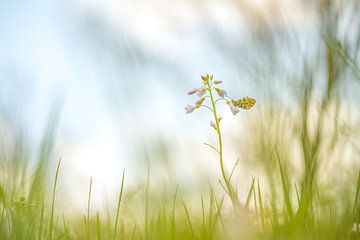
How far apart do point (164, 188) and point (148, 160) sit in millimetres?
113

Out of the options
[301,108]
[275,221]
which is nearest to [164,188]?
[275,221]

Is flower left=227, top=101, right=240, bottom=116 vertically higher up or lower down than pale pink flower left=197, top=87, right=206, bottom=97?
lower down

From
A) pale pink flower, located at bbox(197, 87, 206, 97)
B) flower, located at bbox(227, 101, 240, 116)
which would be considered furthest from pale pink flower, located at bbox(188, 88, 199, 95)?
flower, located at bbox(227, 101, 240, 116)

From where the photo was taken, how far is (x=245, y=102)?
1.64 metres

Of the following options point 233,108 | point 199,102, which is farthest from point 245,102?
point 199,102

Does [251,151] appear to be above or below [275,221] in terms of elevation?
above

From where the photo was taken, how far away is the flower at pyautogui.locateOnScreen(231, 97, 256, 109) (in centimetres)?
163

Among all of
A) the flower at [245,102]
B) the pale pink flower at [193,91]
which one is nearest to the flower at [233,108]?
the flower at [245,102]

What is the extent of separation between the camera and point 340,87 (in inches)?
103

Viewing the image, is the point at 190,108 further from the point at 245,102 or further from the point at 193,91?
the point at 245,102

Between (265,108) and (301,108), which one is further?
(301,108)

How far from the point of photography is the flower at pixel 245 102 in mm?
1631

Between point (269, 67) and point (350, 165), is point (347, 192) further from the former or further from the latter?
point (269, 67)

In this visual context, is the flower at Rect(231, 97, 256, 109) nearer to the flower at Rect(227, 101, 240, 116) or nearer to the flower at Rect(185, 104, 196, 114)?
the flower at Rect(227, 101, 240, 116)
